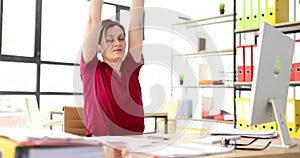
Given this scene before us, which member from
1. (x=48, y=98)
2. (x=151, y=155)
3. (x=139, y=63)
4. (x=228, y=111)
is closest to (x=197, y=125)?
(x=228, y=111)

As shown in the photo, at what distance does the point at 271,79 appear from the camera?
4.79 ft

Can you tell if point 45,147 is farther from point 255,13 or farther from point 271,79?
point 255,13

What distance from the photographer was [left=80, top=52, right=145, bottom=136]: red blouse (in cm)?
150

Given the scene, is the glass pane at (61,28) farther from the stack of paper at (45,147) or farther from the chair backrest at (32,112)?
the stack of paper at (45,147)

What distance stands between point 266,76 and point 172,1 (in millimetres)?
3506

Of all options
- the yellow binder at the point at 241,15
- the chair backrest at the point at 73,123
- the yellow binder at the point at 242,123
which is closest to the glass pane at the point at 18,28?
the chair backrest at the point at 73,123

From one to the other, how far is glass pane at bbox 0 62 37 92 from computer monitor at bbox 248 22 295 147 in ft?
13.6

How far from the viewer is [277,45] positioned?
1464 millimetres

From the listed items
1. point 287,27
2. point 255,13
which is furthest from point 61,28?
point 287,27

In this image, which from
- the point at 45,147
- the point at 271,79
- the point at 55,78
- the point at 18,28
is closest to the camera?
the point at 45,147

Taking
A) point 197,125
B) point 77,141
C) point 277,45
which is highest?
point 277,45

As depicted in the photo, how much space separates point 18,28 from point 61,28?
614 millimetres

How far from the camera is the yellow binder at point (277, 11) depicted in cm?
300

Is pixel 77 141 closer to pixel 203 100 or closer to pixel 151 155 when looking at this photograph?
pixel 151 155
